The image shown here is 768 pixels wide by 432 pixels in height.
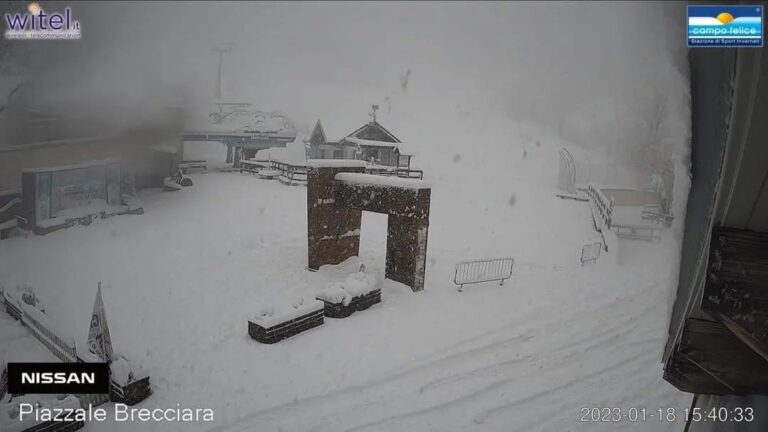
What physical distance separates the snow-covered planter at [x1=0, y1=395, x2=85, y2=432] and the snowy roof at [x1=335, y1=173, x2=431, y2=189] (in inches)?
137

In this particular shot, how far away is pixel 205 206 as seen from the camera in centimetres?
427

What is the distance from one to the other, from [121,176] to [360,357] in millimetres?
2278

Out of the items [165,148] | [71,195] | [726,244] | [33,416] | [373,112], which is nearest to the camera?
[726,244]

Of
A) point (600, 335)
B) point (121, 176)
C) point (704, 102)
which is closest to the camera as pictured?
point (704, 102)

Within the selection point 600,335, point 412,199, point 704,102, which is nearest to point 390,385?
point 600,335

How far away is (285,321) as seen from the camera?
10.8ft

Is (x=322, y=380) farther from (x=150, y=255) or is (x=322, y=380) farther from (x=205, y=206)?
→ (x=205, y=206)

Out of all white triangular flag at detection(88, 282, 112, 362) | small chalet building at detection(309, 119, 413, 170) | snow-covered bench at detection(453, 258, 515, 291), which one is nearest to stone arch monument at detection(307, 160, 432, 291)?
snow-covered bench at detection(453, 258, 515, 291)

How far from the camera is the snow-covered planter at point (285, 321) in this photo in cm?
316

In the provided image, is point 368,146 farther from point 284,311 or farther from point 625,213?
point 284,311

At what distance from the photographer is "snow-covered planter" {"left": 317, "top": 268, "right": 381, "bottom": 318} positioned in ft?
12.4

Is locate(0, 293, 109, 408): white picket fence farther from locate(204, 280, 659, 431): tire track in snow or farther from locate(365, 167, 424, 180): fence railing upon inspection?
locate(365, 167, 424, 180): fence railing
